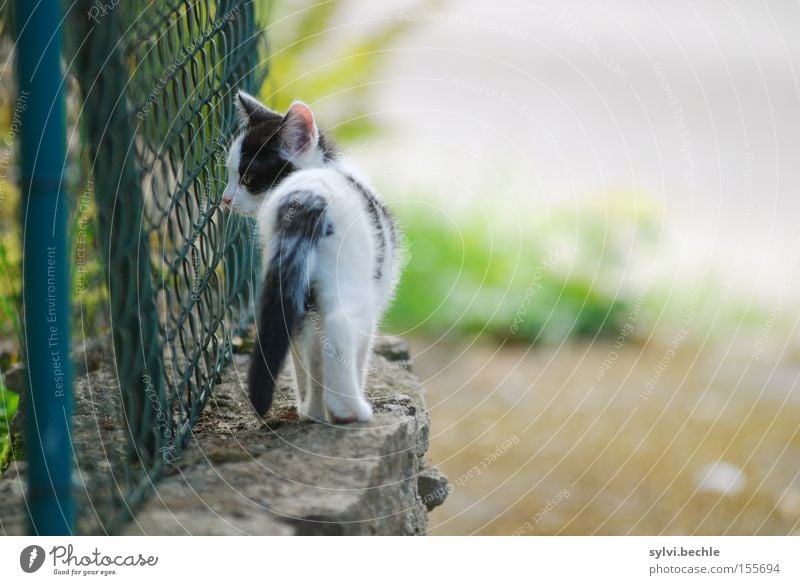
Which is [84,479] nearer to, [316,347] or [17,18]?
[316,347]

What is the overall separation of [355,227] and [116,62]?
0.83ft

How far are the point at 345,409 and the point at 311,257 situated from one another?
6.5 inches

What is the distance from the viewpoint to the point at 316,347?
0.76 m

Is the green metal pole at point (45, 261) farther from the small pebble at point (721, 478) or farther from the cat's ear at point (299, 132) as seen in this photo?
the small pebble at point (721, 478)

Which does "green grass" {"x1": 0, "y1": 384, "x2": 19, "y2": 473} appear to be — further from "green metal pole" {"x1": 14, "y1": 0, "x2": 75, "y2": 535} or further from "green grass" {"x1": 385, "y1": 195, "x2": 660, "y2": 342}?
"green grass" {"x1": 385, "y1": 195, "x2": 660, "y2": 342}

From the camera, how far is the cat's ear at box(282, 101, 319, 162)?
826mm

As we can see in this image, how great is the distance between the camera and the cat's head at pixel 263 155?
0.84 metres

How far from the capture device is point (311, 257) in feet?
2.37

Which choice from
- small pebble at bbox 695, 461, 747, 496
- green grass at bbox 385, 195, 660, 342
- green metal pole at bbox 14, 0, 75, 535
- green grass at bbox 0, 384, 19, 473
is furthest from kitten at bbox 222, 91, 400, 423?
small pebble at bbox 695, 461, 747, 496

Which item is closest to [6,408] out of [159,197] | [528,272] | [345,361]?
[159,197]
